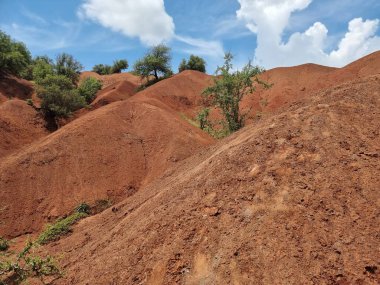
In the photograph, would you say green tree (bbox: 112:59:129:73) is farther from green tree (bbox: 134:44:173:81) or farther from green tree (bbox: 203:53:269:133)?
green tree (bbox: 203:53:269:133)

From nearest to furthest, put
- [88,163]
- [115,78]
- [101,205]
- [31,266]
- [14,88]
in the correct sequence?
1. [31,266]
2. [101,205]
3. [88,163]
4. [14,88]
5. [115,78]

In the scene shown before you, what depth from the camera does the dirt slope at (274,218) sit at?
18.0 feet

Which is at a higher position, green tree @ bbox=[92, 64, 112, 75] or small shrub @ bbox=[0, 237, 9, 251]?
green tree @ bbox=[92, 64, 112, 75]

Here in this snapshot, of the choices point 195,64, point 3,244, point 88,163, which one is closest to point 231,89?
point 88,163

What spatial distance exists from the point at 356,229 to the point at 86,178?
13.3 metres

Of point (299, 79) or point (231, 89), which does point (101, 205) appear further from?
point (299, 79)

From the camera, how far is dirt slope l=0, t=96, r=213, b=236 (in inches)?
603

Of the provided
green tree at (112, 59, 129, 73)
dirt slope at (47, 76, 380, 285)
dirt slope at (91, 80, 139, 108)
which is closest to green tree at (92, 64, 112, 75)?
green tree at (112, 59, 129, 73)

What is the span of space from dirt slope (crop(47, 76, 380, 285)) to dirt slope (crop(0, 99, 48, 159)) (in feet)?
55.1

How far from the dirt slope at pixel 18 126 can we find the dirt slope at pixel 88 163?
5224 millimetres

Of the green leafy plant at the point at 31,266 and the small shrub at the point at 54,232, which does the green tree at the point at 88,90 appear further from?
the green leafy plant at the point at 31,266

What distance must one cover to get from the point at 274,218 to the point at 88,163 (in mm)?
13112

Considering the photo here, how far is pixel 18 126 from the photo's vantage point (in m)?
25.0

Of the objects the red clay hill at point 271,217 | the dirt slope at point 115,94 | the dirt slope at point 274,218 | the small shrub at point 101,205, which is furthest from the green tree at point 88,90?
the dirt slope at point 274,218
